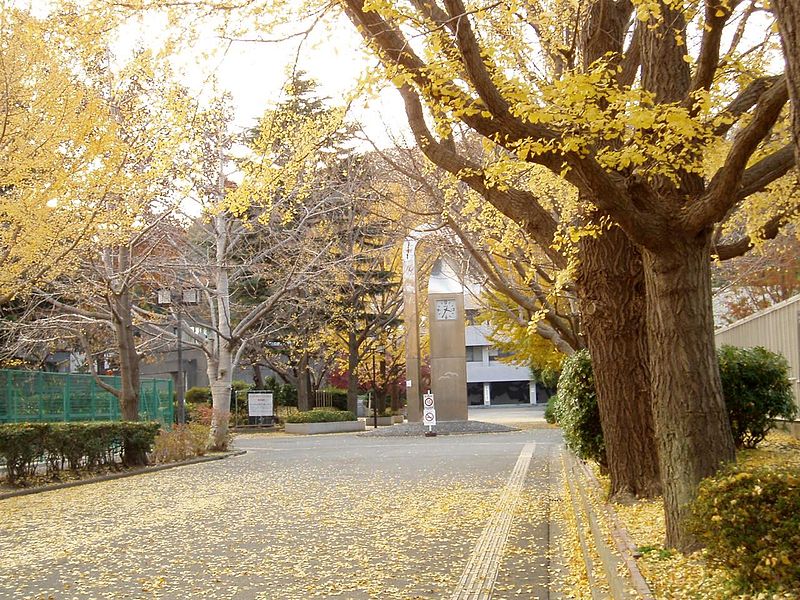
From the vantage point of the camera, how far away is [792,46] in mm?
3986

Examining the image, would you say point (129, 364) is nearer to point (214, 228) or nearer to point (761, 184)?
point (214, 228)

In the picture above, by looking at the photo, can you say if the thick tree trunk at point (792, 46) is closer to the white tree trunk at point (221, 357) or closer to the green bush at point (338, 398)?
the white tree trunk at point (221, 357)

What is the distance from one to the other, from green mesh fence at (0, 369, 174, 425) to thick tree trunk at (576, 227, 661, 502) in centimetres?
1434

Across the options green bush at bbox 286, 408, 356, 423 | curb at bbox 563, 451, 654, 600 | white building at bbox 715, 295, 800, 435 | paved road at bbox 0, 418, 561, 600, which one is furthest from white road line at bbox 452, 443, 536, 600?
green bush at bbox 286, 408, 356, 423

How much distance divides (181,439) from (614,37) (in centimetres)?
1747

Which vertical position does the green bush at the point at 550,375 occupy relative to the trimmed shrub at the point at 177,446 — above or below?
above

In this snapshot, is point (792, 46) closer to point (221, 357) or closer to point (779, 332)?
point (779, 332)

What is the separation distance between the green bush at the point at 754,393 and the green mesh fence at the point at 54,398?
1514 cm

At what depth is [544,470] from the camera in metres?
18.3

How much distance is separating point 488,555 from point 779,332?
1192 cm

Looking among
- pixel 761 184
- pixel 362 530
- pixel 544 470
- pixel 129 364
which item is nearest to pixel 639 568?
pixel 761 184

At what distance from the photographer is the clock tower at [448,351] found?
39531 millimetres

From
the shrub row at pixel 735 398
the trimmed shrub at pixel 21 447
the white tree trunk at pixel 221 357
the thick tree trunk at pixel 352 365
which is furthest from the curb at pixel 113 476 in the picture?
the thick tree trunk at pixel 352 365

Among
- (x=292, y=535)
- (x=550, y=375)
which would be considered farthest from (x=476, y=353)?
(x=292, y=535)
